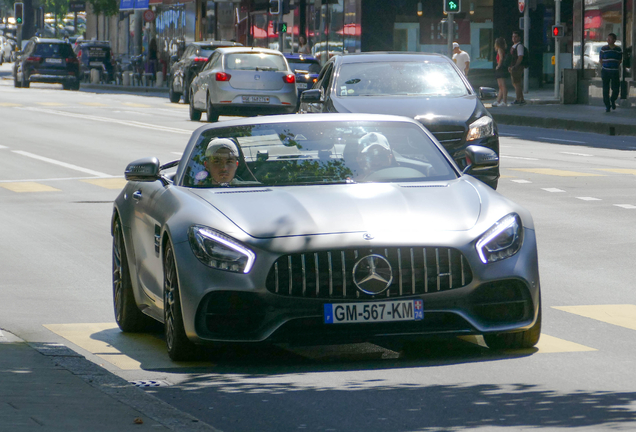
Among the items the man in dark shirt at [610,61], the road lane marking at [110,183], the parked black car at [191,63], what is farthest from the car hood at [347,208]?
the parked black car at [191,63]

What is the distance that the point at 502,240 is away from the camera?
21.9 feet

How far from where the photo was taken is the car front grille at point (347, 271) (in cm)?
645

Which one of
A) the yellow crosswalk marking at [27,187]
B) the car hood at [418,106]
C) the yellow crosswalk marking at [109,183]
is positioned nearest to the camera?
the car hood at [418,106]

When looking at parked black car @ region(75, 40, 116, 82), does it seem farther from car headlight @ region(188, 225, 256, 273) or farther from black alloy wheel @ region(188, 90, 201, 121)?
car headlight @ region(188, 225, 256, 273)

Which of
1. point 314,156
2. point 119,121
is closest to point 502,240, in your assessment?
point 314,156

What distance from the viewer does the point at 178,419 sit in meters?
5.26

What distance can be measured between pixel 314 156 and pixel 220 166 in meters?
0.53

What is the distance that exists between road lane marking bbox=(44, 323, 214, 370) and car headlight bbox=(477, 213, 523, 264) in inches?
58.3

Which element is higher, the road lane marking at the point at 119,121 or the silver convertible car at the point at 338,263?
the silver convertible car at the point at 338,263

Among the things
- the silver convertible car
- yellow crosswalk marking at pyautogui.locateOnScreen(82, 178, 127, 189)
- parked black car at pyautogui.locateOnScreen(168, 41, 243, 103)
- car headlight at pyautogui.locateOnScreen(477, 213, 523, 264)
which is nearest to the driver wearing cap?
the silver convertible car

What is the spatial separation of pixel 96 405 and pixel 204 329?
1.24 metres

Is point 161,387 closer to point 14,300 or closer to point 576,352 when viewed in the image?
point 576,352

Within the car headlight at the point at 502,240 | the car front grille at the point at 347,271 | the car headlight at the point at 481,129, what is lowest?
the car front grille at the point at 347,271

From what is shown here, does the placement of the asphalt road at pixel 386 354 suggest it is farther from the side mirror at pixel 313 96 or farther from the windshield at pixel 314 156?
the side mirror at pixel 313 96
